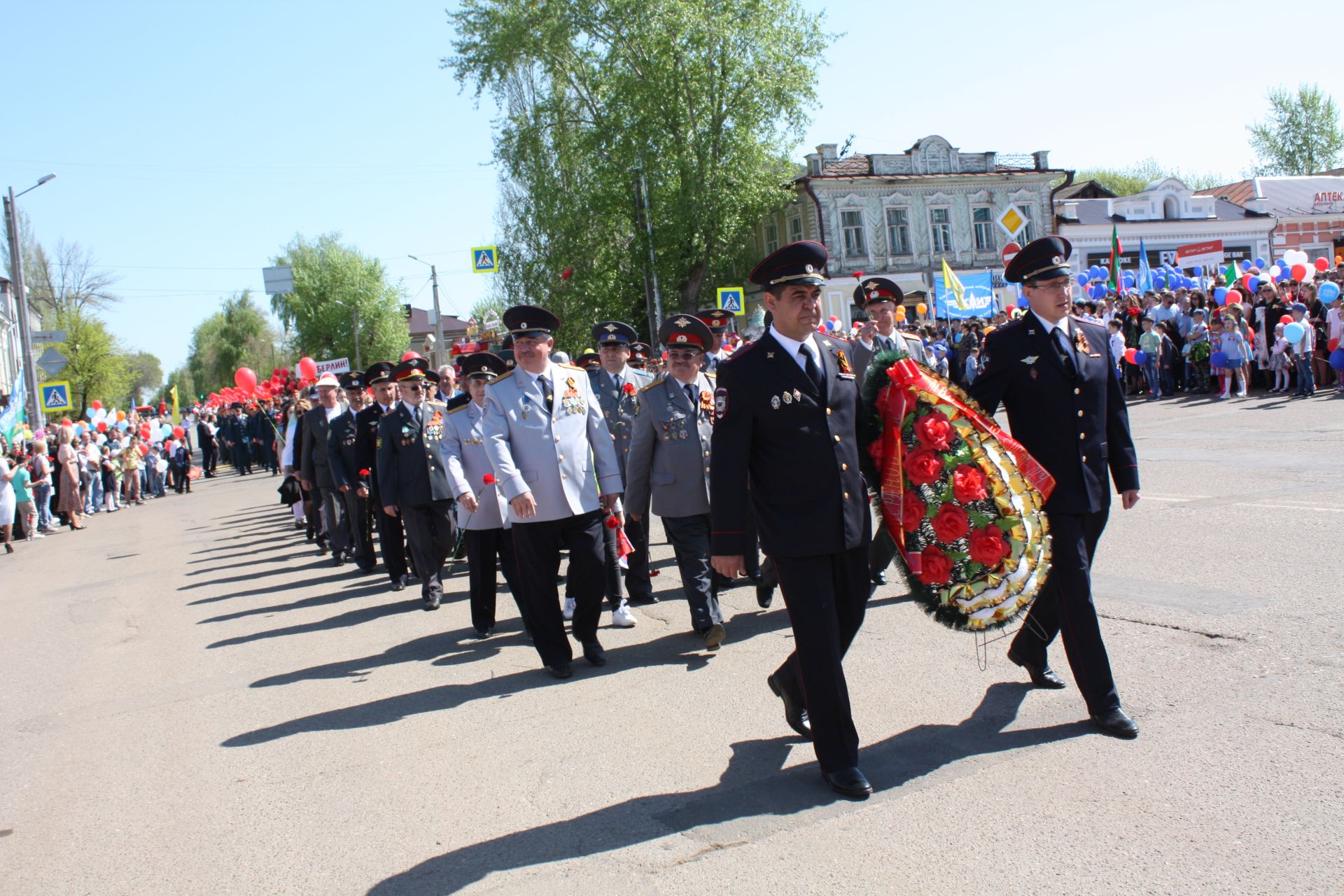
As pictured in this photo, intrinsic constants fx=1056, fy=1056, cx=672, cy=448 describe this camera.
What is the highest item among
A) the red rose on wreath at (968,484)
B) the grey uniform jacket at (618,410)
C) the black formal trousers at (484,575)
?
the grey uniform jacket at (618,410)

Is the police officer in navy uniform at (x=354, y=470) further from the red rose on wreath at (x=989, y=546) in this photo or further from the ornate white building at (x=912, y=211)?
the ornate white building at (x=912, y=211)

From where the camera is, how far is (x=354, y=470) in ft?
37.8

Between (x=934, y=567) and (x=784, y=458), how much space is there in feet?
2.47

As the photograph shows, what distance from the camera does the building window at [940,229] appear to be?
45.3 metres

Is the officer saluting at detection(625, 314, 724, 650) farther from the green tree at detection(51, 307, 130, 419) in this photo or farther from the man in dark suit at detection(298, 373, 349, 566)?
the green tree at detection(51, 307, 130, 419)

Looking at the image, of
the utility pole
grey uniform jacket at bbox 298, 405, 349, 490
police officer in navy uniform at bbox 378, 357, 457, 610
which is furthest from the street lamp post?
police officer in navy uniform at bbox 378, 357, 457, 610

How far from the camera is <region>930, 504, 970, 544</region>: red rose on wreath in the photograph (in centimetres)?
419

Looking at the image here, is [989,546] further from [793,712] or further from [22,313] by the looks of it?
[22,313]

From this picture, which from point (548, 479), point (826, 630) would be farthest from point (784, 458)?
point (548, 479)

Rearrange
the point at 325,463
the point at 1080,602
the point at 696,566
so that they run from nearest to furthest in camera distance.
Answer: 1. the point at 1080,602
2. the point at 696,566
3. the point at 325,463

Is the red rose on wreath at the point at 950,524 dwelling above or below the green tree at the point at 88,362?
below

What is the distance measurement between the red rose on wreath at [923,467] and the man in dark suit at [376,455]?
664 centimetres

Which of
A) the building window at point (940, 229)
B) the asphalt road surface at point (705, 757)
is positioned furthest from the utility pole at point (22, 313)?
the building window at point (940, 229)

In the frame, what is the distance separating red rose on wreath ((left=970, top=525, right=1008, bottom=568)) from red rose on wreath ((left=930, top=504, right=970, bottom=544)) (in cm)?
6
